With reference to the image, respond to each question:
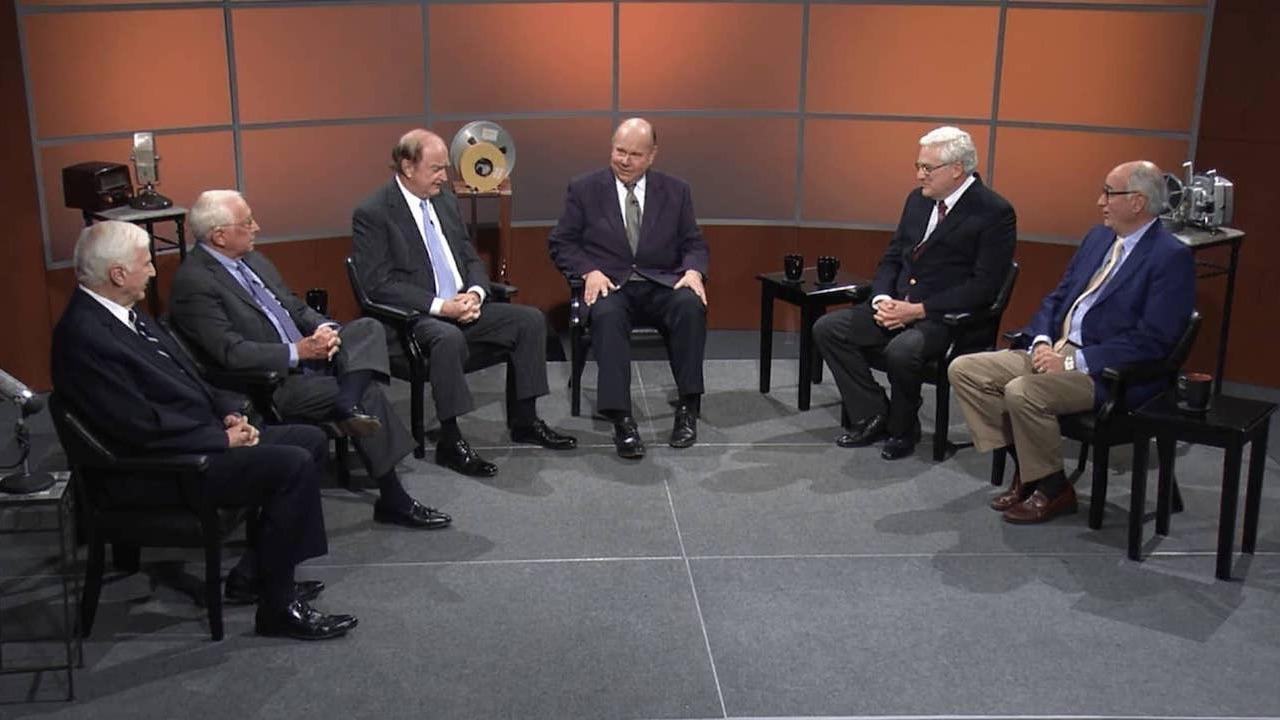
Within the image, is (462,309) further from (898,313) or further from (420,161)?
(898,313)

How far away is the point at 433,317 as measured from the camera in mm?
5598

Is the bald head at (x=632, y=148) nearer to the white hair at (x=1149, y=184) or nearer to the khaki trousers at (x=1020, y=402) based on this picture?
the khaki trousers at (x=1020, y=402)

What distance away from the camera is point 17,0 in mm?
6062

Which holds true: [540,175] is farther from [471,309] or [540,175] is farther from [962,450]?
[962,450]

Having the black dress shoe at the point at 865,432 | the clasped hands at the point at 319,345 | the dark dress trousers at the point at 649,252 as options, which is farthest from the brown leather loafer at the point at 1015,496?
the clasped hands at the point at 319,345

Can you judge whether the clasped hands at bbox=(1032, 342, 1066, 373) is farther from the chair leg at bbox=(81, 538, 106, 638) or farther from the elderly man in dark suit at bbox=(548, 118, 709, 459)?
the chair leg at bbox=(81, 538, 106, 638)

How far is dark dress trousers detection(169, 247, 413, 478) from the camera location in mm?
4680

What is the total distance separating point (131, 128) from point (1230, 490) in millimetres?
5168

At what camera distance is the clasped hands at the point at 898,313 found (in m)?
5.60

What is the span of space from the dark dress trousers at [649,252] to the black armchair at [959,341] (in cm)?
102

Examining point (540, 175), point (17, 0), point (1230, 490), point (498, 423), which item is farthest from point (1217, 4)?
point (17, 0)

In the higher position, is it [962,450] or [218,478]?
[218,478]

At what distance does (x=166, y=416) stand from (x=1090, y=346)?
3.22m

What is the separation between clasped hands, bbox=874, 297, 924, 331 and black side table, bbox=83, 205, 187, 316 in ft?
9.82
